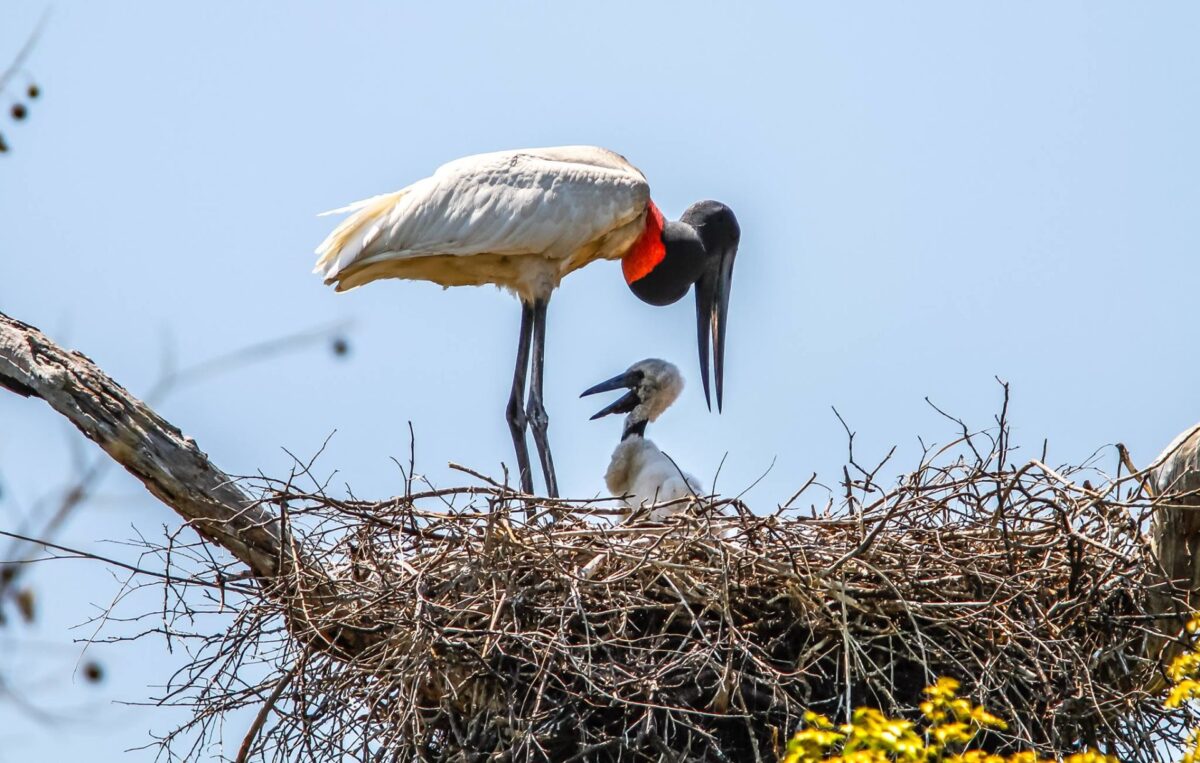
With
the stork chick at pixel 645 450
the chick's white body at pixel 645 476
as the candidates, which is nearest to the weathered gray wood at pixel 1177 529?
the stork chick at pixel 645 450

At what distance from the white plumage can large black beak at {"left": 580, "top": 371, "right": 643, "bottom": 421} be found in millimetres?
490

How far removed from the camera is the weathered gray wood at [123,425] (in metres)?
4.06

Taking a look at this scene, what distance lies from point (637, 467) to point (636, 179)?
1305 mm

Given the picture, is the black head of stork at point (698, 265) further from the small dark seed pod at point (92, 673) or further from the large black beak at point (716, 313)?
the small dark seed pod at point (92, 673)

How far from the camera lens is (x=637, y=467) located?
6312mm

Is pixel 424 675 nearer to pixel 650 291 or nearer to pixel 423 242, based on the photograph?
pixel 423 242

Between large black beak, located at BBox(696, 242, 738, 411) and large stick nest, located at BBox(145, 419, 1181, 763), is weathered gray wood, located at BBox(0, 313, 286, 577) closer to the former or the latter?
large stick nest, located at BBox(145, 419, 1181, 763)

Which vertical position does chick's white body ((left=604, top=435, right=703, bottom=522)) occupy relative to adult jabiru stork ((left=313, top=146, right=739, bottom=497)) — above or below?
below

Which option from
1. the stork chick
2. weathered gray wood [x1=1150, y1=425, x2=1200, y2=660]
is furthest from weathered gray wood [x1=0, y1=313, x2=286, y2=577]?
weathered gray wood [x1=1150, y1=425, x2=1200, y2=660]

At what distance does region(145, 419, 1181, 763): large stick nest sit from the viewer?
4238 millimetres

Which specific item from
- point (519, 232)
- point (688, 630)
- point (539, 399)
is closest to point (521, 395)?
point (539, 399)

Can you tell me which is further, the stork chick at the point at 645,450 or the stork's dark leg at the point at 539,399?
the stork's dark leg at the point at 539,399

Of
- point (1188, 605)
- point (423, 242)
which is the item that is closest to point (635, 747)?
point (1188, 605)

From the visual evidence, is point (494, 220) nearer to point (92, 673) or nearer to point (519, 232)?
point (519, 232)
